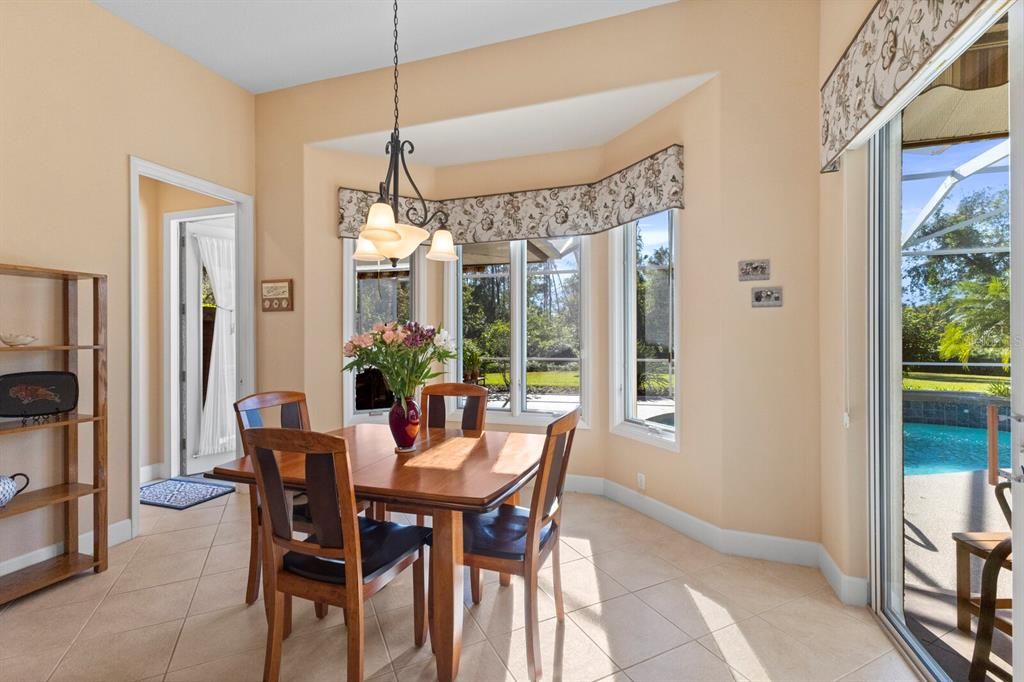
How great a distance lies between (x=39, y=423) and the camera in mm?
2453

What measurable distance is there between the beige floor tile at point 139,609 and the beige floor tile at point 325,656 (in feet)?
2.14

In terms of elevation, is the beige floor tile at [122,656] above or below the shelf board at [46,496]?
below

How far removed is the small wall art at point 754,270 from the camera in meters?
2.70

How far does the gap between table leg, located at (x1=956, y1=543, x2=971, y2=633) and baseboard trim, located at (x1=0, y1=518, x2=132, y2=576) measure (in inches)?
153

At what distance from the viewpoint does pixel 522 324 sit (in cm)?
421

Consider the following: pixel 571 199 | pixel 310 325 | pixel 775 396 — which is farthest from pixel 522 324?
pixel 775 396

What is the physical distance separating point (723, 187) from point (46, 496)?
3.90 metres

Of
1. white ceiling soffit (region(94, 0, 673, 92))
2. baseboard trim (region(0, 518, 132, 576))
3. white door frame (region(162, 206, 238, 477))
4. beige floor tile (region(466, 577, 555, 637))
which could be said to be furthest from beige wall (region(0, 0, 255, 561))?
beige floor tile (region(466, 577, 555, 637))

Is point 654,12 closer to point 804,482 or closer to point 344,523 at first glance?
point 804,482

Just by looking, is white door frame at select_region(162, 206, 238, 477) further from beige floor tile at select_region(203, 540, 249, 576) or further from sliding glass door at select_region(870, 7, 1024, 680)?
sliding glass door at select_region(870, 7, 1024, 680)

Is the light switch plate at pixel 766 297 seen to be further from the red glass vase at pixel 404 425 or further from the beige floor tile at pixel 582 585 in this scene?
the red glass vase at pixel 404 425

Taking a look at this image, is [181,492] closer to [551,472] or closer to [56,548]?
[56,548]

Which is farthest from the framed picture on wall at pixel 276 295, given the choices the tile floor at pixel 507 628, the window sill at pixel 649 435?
the window sill at pixel 649 435

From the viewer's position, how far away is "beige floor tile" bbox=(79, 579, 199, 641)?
2142 millimetres
